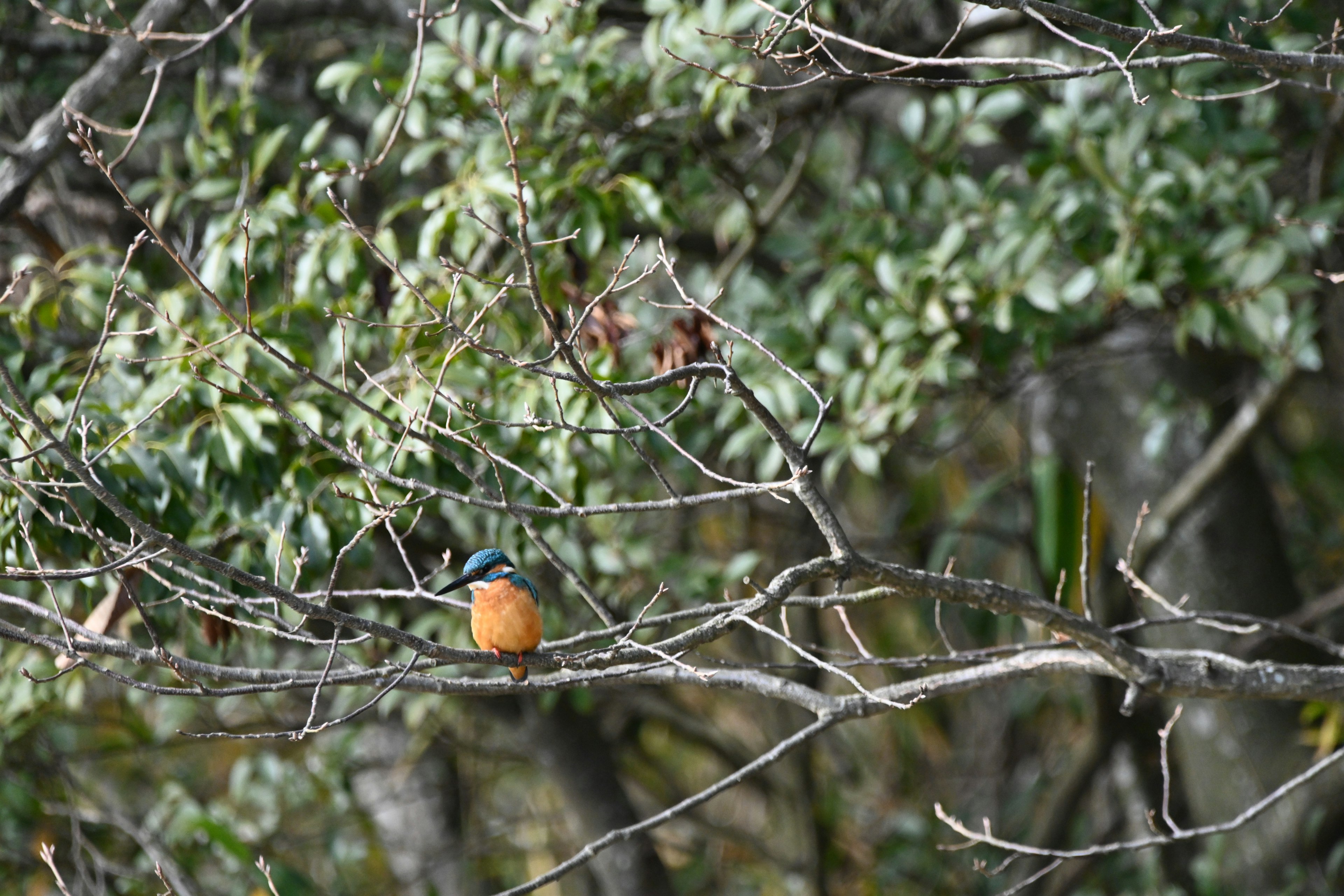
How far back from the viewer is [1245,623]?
3.41 m

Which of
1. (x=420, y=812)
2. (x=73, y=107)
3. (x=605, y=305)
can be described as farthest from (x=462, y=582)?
(x=420, y=812)

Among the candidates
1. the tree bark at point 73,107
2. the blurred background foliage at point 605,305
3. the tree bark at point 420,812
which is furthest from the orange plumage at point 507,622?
the tree bark at point 420,812

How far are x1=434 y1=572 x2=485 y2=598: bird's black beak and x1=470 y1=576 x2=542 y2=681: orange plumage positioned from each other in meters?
0.04

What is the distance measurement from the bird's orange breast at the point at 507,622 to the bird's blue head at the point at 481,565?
6cm

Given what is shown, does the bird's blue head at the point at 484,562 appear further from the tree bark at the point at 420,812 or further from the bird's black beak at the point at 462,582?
the tree bark at the point at 420,812

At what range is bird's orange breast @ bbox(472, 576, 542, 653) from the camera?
5.70 feet

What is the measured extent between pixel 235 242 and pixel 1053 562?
2623 mm

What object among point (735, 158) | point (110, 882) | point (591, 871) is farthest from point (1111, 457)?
point (110, 882)

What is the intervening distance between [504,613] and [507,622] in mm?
14

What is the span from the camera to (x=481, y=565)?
1.89 meters

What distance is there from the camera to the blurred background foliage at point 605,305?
2441mm

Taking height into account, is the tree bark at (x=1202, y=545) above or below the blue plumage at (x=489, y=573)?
below

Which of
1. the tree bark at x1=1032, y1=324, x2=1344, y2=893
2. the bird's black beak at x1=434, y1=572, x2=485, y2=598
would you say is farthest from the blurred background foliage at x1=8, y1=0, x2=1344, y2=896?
the bird's black beak at x1=434, y1=572, x2=485, y2=598

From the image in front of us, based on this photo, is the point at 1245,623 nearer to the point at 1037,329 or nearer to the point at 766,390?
the point at 1037,329
